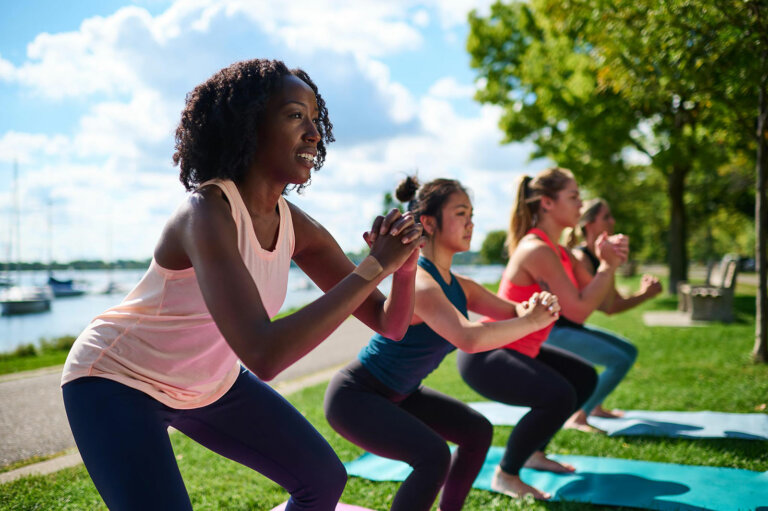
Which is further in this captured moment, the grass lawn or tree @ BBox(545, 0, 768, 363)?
tree @ BBox(545, 0, 768, 363)

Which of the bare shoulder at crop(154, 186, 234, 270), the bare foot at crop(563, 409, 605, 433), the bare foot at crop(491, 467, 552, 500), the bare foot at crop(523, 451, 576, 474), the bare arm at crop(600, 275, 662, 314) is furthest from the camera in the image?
the bare foot at crop(563, 409, 605, 433)

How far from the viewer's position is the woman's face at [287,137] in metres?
1.98

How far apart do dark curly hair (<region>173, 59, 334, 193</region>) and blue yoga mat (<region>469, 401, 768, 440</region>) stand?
4.37m

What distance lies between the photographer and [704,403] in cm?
608

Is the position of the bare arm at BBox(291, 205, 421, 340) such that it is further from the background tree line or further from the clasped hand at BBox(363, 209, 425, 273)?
the background tree line

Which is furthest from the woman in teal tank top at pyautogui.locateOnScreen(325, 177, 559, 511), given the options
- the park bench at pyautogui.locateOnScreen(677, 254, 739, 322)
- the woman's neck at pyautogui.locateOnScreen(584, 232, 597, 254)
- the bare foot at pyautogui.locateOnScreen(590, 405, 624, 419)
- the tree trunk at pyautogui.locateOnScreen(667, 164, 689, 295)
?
the tree trunk at pyautogui.locateOnScreen(667, 164, 689, 295)

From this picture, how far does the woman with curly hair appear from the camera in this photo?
167 centimetres

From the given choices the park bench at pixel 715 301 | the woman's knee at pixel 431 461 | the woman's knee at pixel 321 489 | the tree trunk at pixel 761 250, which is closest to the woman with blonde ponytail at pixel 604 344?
the woman's knee at pixel 431 461

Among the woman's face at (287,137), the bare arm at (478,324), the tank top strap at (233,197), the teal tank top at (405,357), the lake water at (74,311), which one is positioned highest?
the woman's face at (287,137)

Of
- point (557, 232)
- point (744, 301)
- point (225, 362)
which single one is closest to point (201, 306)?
point (225, 362)

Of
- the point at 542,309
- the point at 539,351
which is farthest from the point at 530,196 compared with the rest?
the point at 542,309

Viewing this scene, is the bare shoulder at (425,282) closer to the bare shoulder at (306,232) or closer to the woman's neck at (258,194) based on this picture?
the bare shoulder at (306,232)

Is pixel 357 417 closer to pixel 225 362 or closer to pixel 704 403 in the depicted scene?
pixel 225 362

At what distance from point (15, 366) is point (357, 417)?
34.8ft
